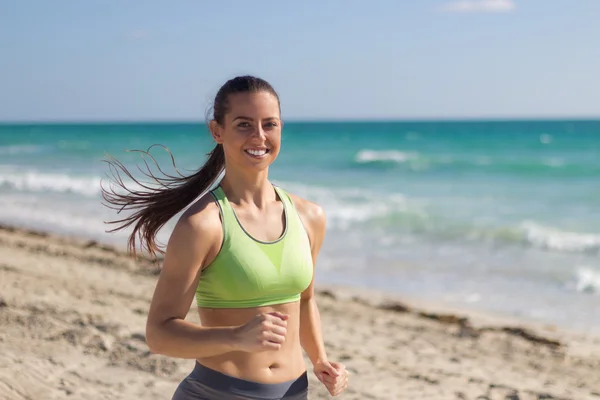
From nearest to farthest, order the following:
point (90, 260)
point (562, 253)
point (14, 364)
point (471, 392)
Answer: point (14, 364)
point (471, 392)
point (90, 260)
point (562, 253)

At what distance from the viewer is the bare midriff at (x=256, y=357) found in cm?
232

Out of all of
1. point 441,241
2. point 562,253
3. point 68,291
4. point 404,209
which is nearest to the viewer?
point 68,291

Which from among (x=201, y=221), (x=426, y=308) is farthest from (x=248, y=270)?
(x=426, y=308)

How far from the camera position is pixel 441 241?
12.7 m

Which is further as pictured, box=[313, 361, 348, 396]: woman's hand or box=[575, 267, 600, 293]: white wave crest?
box=[575, 267, 600, 293]: white wave crest

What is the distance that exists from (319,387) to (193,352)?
3.26 meters

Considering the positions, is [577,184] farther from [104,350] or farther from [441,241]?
[104,350]

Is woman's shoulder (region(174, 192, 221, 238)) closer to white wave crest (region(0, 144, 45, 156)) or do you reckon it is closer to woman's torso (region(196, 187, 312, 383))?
woman's torso (region(196, 187, 312, 383))

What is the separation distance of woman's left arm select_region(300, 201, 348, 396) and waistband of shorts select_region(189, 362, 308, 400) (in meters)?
0.15

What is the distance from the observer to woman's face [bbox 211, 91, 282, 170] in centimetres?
235

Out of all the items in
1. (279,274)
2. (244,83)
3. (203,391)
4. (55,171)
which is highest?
(244,83)

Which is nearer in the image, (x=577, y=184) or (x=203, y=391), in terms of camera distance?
(x=203, y=391)

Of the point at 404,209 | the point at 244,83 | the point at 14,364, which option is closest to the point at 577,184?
the point at 404,209

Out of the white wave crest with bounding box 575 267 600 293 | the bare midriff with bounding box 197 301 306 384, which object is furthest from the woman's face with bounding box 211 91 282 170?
the white wave crest with bounding box 575 267 600 293
